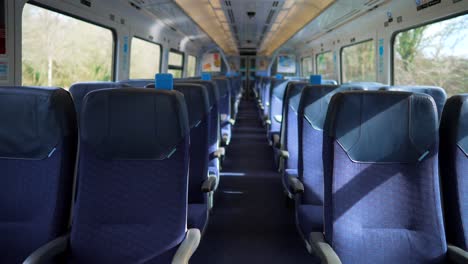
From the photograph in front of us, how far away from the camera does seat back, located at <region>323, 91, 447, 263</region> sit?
5.88ft

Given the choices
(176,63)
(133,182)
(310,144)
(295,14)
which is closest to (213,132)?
(310,144)

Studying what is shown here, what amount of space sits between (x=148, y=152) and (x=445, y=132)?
4.89 ft

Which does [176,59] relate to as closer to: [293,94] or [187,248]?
[293,94]

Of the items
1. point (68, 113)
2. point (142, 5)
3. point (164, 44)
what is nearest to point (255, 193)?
point (68, 113)

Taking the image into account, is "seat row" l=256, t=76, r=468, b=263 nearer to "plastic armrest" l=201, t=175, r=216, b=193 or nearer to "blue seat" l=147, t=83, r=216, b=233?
"plastic armrest" l=201, t=175, r=216, b=193

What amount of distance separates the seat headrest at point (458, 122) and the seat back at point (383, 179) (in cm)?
10

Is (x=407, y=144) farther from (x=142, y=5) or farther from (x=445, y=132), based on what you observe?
(x=142, y=5)

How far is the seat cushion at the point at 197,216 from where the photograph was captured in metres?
2.35

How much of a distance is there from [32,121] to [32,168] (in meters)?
0.23

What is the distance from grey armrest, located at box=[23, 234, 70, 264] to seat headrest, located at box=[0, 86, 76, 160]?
0.41m

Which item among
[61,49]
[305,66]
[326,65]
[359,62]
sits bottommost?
[61,49]

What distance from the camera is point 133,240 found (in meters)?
1.82

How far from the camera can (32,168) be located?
182cm

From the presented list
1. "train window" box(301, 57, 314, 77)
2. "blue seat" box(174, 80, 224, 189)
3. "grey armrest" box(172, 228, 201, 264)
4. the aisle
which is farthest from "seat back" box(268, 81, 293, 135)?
"train window" box(301, 57, 314, 77)
